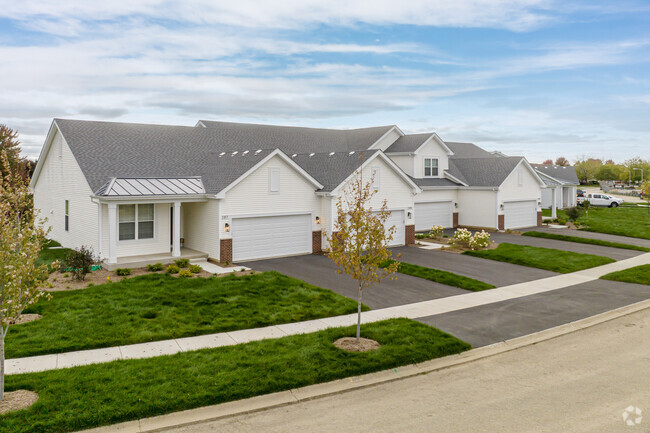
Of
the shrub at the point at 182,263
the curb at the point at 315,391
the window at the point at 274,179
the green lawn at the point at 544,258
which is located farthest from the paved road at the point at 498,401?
the window at the point at 274,179

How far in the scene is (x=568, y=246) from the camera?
27906 mm

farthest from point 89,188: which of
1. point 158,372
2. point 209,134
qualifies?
point 158,372

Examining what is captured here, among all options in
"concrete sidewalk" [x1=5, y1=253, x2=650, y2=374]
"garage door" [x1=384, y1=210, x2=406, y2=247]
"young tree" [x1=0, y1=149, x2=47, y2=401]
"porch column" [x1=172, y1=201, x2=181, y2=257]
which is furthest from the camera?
→ "garage door" [x1=384, y1=210, x2=406, y2=247]

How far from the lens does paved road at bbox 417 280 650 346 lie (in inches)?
500

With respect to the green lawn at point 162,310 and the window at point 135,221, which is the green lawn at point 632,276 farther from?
the window at point 135,221

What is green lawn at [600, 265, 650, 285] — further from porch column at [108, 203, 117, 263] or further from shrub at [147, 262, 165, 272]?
porch column at [108, 203, 117, 263]

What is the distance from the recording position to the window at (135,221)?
68.3 ft

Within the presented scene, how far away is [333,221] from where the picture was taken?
24375mm

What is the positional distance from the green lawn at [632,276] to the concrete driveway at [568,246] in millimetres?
3734

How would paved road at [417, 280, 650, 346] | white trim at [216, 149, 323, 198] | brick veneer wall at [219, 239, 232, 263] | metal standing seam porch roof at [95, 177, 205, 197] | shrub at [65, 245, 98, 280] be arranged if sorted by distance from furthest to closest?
white trim at [216, 149, 323, 198] < brick veneer wall at [219, 239, 232, 263] < metal standing seam porch roof at [95, 177, 205, 197] < shrub at [65, 245, 98, 280] < paved road at [417, 280, 650, 346]

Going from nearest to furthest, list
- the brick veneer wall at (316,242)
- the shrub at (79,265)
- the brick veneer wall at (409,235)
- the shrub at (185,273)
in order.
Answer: the shrub at (79,265), the shrub at (185,273), the brick veneer wall at (316,242), the brick veneer wall at (409,235)

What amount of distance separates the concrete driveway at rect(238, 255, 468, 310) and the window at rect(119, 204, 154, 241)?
4721 mm

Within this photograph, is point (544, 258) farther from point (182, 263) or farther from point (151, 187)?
point (151, 187)

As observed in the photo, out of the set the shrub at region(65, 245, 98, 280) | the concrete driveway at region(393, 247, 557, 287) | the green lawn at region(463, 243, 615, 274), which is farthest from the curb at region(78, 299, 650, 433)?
the shrub at region(65, 245, 98, 280)
